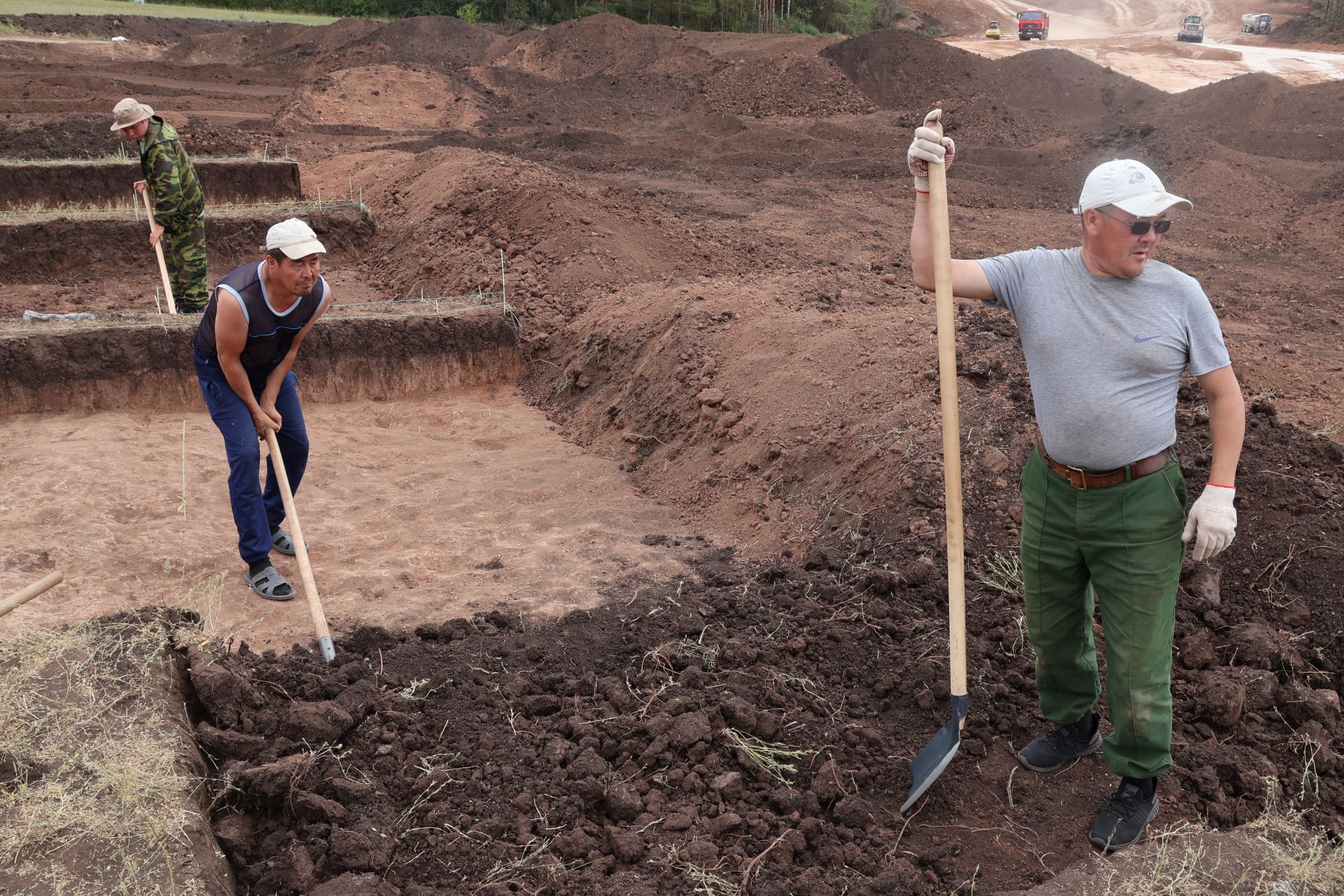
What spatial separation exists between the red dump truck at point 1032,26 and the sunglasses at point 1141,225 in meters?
36.0

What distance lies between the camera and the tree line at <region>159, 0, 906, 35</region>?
3350 cm

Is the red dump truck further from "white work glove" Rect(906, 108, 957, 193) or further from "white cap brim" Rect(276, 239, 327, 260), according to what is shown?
"white work glove" Rect(906, 108, 957, 193)

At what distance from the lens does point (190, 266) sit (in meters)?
9.13

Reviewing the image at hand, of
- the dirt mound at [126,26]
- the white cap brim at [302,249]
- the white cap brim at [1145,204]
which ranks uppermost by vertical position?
the dirt mound at [126,26]

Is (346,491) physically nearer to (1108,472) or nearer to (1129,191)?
(1108,472)

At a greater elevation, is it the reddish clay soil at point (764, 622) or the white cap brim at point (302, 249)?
the white cap brim at point (302, 249)

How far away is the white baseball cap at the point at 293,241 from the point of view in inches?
173

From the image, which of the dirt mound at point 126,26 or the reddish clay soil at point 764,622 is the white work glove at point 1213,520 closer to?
the reddish clay soil at point 764,622

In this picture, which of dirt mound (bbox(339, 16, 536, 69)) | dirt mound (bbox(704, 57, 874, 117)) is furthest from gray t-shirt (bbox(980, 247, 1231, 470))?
dirt mound (bbox(339, 16, 536, 69))

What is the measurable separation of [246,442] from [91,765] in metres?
2.05

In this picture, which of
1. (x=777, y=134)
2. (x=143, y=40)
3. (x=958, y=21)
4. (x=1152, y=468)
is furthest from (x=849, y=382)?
(x=958, y=21)

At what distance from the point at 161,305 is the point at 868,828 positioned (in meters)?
9.50

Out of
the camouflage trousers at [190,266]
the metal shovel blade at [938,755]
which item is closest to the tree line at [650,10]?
the camouflage trousers at [190,266]

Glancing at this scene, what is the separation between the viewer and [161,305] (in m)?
10.2
